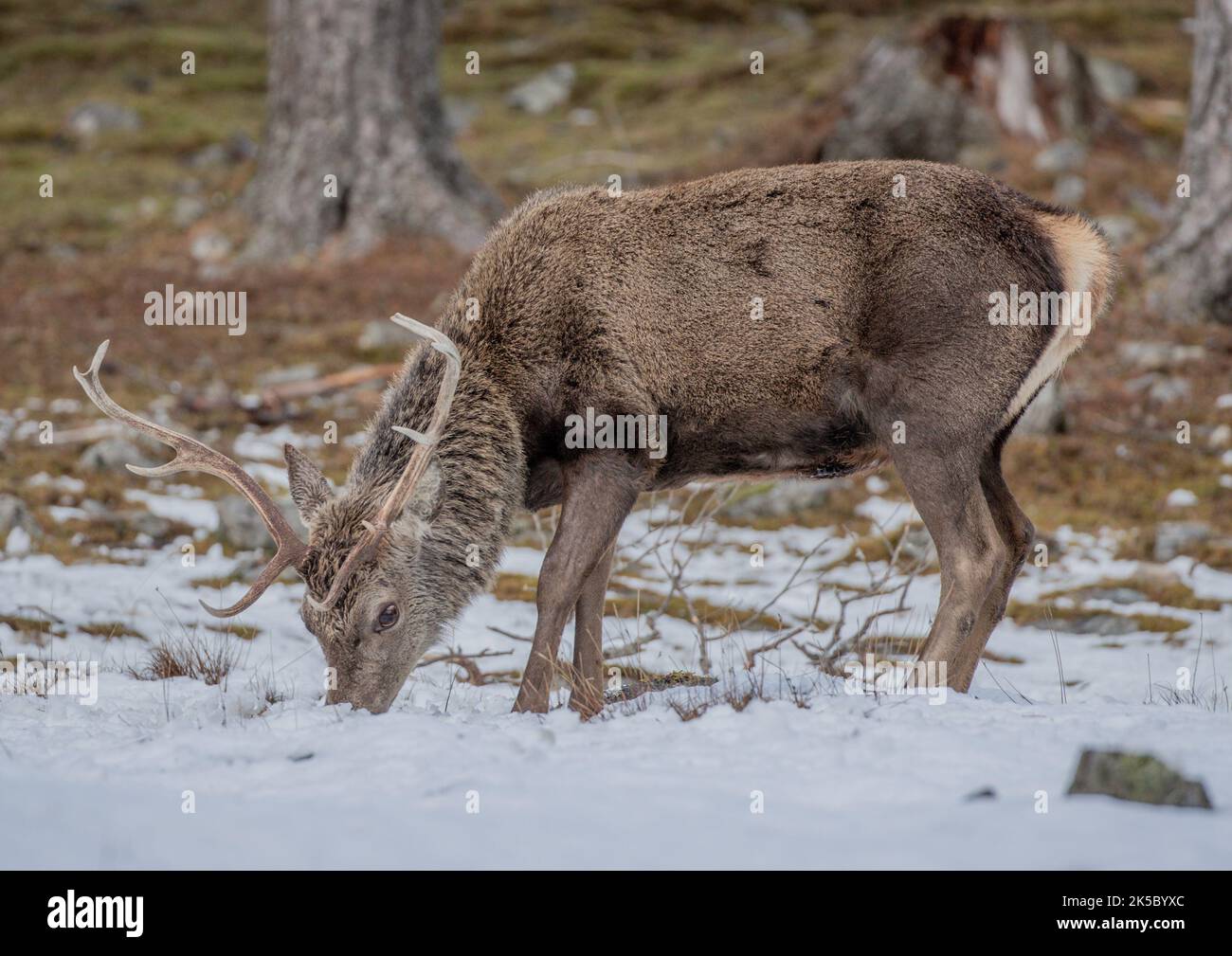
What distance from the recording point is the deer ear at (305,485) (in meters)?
6.86

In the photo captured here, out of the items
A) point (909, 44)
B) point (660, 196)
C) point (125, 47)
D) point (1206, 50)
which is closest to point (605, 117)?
point (909, 44)

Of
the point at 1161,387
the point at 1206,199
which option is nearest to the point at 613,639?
the point at 1161,387

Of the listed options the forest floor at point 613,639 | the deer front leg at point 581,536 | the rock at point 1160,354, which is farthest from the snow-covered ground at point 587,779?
the rock at point 1160,354

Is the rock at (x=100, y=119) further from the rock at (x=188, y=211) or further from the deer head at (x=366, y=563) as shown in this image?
the deer head at (x=366, y=563)

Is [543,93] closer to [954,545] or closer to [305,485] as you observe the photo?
[305,485]

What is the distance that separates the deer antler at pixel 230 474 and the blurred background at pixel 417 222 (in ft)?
13.0

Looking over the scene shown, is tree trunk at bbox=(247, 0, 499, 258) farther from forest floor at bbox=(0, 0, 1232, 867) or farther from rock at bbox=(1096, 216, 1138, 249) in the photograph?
rock at bbox=(1096, 216, 1138, 249)

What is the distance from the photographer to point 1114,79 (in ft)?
105

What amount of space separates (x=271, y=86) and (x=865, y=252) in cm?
1463

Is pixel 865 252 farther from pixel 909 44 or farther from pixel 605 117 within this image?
pixel 605 117

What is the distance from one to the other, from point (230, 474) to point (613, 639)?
113 inches

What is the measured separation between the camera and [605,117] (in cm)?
3553

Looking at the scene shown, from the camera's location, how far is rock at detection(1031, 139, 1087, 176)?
19.5m

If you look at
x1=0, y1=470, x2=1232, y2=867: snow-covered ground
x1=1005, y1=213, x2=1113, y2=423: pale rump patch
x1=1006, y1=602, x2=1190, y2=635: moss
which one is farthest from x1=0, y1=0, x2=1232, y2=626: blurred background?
x1=0, y1=470, x2=1232, y2=867: snow-covered ground
